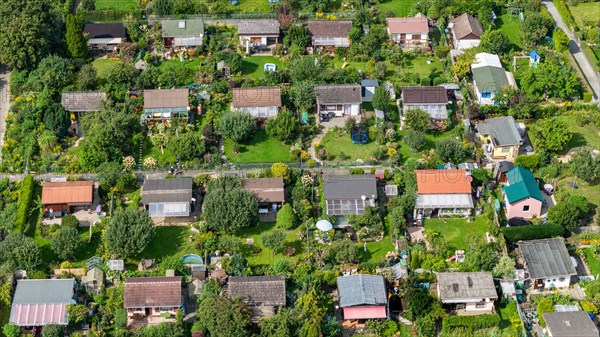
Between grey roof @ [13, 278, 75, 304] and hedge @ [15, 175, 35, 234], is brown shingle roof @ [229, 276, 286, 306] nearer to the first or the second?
grey roof @ [13, 278, 75, 304]

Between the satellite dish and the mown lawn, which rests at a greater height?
the mown lawn

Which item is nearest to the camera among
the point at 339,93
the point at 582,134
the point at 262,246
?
the point at 262,246

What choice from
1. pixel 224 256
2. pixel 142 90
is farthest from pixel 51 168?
pixel 224 256

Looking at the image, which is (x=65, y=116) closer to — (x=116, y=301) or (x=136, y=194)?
(x=136, y=194)

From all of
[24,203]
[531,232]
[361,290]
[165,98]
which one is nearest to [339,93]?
[165,98]

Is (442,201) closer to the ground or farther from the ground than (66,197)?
closer to the ground

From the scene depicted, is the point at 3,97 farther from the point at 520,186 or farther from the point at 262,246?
the point at 520,186

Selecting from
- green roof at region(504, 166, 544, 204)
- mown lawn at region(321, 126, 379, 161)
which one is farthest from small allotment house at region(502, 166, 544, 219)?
mown lawn at region(321, 126, 379, 161)
